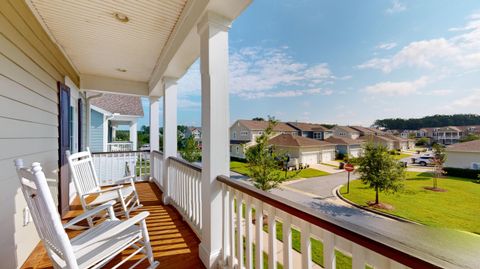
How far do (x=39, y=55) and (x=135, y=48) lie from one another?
1.18 m

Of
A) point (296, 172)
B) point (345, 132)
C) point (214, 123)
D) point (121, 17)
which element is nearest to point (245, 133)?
point (296, 172)

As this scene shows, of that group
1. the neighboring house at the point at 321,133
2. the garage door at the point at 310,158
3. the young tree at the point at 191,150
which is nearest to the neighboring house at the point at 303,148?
the garage door at the point at 310,158

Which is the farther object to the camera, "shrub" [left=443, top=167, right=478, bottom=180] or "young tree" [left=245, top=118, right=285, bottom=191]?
"young tree" [left=245, top=118, right=285, bottom=191]

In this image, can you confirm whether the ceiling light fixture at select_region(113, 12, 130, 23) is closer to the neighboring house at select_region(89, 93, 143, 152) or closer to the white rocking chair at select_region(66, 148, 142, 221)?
the white rocking chair at select_region(66, 148, 142, 221)

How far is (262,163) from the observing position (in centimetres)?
730

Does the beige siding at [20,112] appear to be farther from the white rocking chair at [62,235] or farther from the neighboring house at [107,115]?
the neighboring house at [107,115]

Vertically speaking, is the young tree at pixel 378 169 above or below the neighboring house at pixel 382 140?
below

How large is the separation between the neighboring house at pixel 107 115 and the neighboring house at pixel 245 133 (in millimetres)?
4176

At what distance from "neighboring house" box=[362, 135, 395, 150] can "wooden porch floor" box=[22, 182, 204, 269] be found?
3637 millimetres

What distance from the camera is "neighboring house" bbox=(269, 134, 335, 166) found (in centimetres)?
663

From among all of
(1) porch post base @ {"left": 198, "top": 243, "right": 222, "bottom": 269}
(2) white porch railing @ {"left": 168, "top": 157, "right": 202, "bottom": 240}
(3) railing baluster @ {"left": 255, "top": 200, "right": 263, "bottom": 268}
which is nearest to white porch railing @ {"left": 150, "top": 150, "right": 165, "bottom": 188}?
(2) white porch railing @ {"left": 168, "top": 157, "right": 202, "bottom": 240}

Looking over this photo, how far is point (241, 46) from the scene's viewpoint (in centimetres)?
812

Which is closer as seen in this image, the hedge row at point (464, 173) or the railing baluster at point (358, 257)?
the railing baluster at point (358, 257)

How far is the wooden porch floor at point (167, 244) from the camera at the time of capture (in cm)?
207
